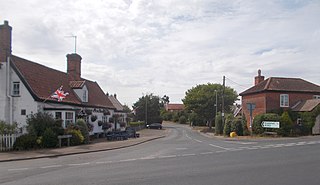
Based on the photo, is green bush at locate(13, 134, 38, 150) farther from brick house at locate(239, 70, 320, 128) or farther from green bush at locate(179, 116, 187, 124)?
green bush at locate(179, 116, 187, 124)

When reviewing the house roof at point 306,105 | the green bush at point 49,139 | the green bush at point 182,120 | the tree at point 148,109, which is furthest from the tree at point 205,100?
the green bush at point 49,139

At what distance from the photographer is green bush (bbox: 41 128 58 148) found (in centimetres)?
2388

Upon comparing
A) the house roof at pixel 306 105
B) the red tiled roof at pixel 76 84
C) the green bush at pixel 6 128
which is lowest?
the green bush at pixel 6 128

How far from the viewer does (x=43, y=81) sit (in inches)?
1190

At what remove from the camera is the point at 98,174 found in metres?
12.4

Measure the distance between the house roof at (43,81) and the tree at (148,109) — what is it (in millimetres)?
43619

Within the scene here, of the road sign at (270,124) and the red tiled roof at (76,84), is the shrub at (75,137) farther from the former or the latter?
the road sign at (270,124)

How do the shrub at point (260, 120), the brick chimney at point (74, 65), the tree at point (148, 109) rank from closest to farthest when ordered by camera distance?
1. the shrub at point (260, 120)
2. the brick chimney at point (74, 65)
3. the tree at point (148, 109)

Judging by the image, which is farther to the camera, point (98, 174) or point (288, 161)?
point (288, 161)

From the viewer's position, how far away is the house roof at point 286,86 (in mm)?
44447

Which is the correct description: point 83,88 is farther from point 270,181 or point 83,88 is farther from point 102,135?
point 270,181

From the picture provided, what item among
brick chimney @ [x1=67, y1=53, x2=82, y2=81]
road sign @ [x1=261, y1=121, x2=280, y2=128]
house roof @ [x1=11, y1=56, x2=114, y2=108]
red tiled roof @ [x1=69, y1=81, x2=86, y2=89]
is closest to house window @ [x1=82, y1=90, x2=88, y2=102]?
house roof @ [x1=11, y1=56, x2=114, y2=108]

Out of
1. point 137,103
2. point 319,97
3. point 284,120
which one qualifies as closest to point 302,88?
point 319,97

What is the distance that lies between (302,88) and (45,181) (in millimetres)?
41490
